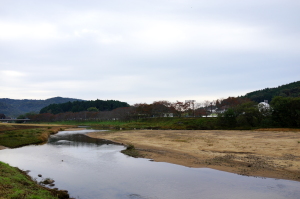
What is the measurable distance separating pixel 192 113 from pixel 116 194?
392 ft

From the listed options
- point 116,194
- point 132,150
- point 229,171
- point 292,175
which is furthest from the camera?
point 132,150

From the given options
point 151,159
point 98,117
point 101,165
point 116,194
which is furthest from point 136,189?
point 98,117

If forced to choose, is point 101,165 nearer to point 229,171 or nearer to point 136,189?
point 136,189

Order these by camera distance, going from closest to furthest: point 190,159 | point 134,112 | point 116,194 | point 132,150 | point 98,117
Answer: point 116,194 → point 190,159 → point 132,150 → point 134,112 → point 98,117

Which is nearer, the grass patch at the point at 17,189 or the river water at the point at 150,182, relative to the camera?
the grass patch at the point at 17,189

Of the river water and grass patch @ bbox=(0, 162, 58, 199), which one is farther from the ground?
grass patch @ bbox=(0, 162, 58, 199)

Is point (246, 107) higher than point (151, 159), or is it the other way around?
point (246, 107)

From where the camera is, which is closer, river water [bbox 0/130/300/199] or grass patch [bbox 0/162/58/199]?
grass patch [bbox 0/162/58/199]

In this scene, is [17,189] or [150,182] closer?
[17,189]

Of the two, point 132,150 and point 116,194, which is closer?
point 116,194

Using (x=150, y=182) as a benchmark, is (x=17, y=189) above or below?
above

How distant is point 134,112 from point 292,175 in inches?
4922

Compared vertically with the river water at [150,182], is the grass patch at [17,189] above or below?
above

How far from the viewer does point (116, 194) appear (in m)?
15.3
